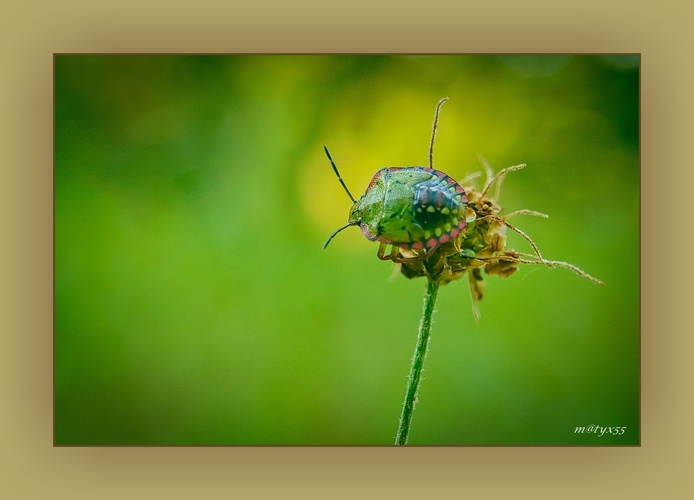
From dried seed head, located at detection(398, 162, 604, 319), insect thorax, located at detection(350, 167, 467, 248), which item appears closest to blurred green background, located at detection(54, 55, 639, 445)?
insect thorax, located at detection(350, 167, 467, 248)

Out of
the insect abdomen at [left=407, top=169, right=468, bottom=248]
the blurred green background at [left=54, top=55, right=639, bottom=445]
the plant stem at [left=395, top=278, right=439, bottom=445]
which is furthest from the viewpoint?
the blurred green background at [left=54, top=55, right=639, bottom=445]

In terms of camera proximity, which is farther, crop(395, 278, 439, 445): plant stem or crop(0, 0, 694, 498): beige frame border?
crop(0, 0, 694, 498): beige frame border

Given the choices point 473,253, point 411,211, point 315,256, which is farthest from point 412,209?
point 315,256

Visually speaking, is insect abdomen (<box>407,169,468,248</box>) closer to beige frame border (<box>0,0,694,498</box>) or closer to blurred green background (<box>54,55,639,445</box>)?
blurred green background (<box>54,55,639,445</box>)

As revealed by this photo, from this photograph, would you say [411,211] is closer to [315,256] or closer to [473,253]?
[473,253]
